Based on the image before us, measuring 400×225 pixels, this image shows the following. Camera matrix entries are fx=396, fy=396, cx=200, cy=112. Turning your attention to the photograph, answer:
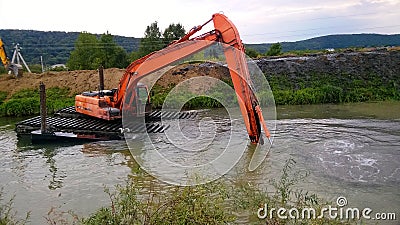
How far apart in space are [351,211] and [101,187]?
499cm

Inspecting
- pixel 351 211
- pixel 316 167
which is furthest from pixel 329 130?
pixel 351 211

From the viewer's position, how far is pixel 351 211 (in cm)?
649

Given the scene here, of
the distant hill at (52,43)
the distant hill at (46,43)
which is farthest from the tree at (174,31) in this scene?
the distant hill at (46,43)

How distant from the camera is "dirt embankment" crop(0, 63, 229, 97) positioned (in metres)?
22.3

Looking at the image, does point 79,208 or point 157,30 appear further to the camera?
point 157,30

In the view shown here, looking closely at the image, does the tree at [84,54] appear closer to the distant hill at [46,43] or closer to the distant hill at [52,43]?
the distant hill at [52,43]

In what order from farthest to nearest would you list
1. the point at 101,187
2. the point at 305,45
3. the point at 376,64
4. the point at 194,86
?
1. the point at 305,45
2. the point at 376,64
3. the point at 194,86
4. the point at 101,187

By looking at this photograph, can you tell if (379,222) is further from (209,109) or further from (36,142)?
(209,109)

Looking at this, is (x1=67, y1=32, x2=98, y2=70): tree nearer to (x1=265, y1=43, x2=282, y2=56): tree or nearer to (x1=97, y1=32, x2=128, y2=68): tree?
(x1=97, y1=32, x2=128, y2=68): tree

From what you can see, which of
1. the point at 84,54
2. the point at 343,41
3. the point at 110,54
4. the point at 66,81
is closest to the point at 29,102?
the point at 66,81

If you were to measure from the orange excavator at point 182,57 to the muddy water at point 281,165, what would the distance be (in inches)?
45.9

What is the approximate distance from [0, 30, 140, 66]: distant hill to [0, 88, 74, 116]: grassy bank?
30.3 meters

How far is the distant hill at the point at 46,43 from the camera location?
52.5 meters

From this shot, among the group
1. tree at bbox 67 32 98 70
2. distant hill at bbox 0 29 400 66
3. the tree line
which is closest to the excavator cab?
the tree line
